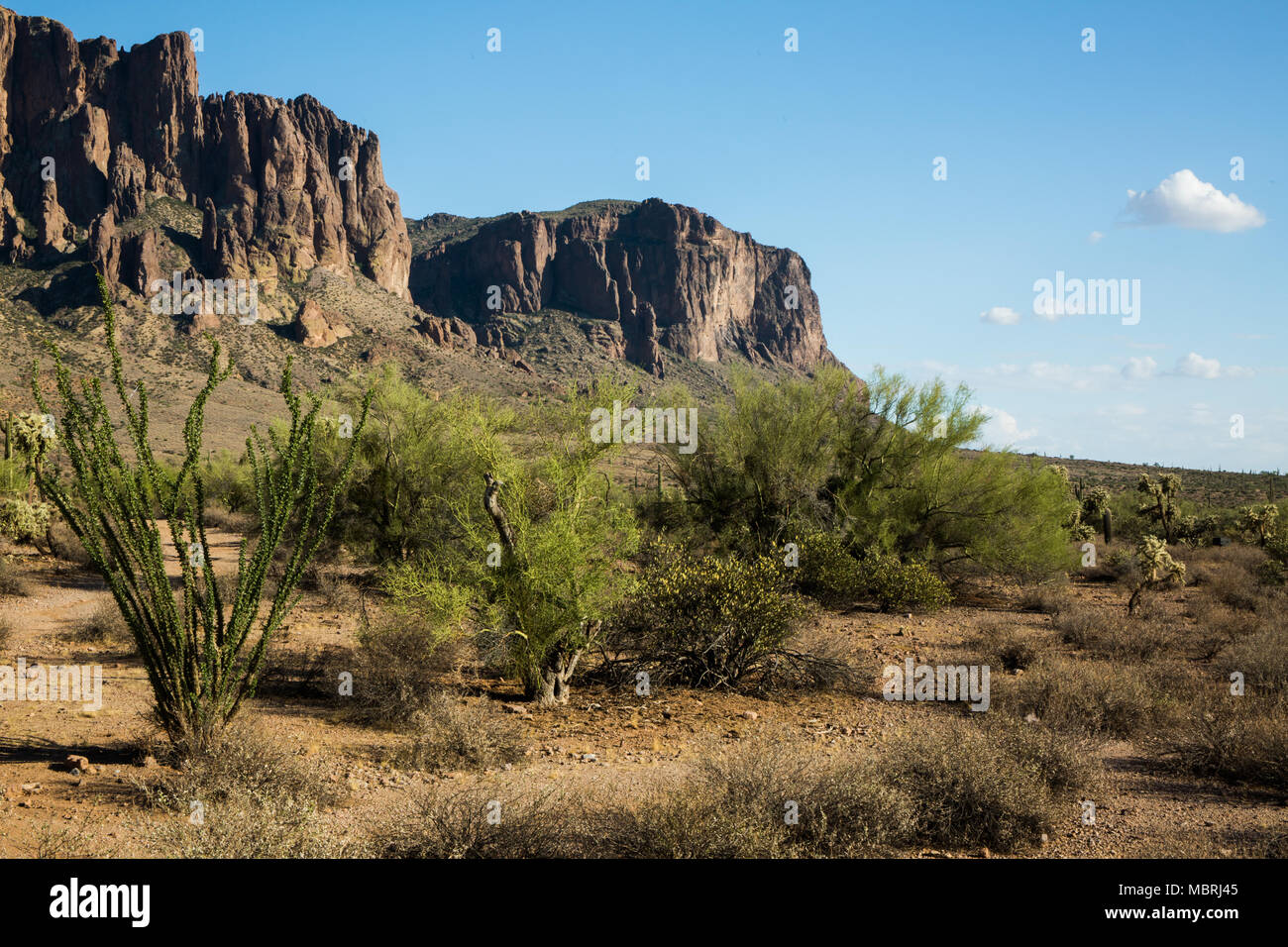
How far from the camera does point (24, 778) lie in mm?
6484

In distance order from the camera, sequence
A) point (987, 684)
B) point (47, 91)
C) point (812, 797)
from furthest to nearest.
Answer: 1. point (47, 91)
2. point (987, 684)
3. point (812, 797)

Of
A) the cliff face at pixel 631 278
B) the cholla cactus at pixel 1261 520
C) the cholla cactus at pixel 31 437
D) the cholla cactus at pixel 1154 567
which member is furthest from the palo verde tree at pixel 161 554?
the cliff face at pixel 631 278

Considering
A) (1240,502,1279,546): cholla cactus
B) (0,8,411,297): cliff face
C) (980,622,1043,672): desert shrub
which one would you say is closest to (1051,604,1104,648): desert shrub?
(980,622,1043,672): desert shrub

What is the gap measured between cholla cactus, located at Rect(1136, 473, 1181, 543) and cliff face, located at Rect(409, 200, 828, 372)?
351 ft

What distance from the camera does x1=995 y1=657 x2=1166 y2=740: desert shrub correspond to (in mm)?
8867

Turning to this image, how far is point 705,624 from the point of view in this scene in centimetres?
1107

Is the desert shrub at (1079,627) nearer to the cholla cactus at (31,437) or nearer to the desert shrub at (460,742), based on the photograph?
Answer: the desert shrub at (460,742)

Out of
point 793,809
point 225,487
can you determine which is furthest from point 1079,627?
point 225,487

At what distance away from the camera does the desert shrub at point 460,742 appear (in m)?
7.53

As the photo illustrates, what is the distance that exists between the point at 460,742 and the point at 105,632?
27.6ft

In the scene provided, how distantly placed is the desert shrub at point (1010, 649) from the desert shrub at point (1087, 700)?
5.86 ft

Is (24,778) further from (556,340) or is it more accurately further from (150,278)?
(556,340)

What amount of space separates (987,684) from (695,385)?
372ft
